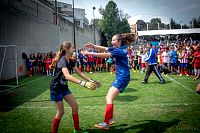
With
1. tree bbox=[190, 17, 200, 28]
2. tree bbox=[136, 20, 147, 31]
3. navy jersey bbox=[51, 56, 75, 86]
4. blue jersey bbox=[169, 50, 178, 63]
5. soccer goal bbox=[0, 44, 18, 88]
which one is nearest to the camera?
navy jersey bbox=[51, 56, 75, 86]

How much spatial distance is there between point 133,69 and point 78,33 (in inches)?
855

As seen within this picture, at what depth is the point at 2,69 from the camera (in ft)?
57.6

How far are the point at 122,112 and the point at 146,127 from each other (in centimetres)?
159

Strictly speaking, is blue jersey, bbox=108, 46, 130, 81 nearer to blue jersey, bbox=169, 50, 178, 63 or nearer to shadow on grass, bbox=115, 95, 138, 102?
shadow on grass, bbox=115, 95, 138, 102

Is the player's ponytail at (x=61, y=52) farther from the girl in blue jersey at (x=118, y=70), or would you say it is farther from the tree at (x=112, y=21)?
the tree at (x=112, y=21)

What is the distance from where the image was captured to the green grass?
627 cm

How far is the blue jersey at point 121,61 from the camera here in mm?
5977

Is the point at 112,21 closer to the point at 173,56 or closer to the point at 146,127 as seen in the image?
the point at 173,56

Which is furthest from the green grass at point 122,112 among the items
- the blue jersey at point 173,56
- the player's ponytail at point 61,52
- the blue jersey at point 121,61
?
the blue jersey at point 173,56

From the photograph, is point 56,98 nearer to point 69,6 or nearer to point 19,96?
point 19,96

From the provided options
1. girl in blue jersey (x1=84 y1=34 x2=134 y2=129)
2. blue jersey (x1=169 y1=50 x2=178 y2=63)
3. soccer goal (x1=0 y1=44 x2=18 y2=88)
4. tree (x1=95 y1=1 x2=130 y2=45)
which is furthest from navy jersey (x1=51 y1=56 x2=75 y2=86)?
tree (x1=95 y1=1 x2=130 y2=45)

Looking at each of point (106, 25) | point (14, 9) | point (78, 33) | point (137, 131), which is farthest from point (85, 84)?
point (106, 25)

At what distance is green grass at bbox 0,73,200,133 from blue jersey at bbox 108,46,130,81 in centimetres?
127

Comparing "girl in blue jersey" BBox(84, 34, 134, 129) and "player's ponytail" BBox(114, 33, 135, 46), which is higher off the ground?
"player's ponytail" BBox(114, 33, 135, 46)
